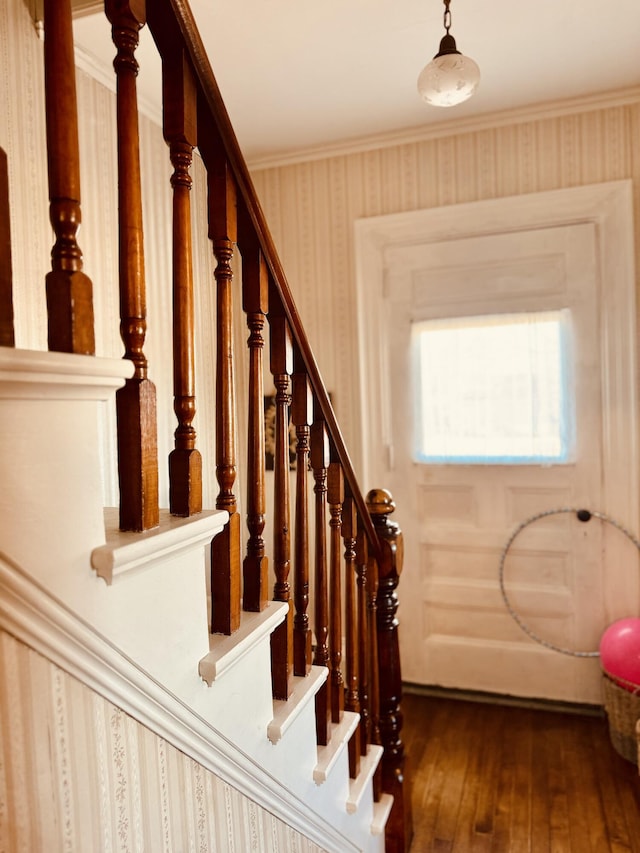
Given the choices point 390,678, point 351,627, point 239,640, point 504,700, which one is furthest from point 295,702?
point 504,700

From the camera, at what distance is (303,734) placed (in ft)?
4.05

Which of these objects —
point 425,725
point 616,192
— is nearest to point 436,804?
point 425,725

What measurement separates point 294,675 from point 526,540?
6.28 ft

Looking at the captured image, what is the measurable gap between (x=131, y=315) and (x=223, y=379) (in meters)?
0.24

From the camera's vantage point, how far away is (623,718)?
2.35 meters

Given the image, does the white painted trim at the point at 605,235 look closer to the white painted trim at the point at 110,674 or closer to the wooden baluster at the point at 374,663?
the wooden baluster at the point at 374,663

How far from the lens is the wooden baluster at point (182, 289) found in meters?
0.83

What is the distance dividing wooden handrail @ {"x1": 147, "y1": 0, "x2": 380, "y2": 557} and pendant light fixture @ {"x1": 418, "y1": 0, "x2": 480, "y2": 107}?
1242 mm

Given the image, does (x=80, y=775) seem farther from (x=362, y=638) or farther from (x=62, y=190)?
(x=362, y=638)

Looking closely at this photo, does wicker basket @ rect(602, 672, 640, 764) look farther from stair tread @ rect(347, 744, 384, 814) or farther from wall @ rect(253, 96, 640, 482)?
wall @ rect(253, 96, 640, 482)

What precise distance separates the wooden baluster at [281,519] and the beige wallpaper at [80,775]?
30 cm

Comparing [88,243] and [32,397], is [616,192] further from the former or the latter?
[32,397]

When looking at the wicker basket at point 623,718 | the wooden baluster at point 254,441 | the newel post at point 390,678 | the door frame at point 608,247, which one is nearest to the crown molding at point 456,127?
the door frame at point 608,247

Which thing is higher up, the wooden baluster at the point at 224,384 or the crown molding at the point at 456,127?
the crown molding at the point at 456,127
